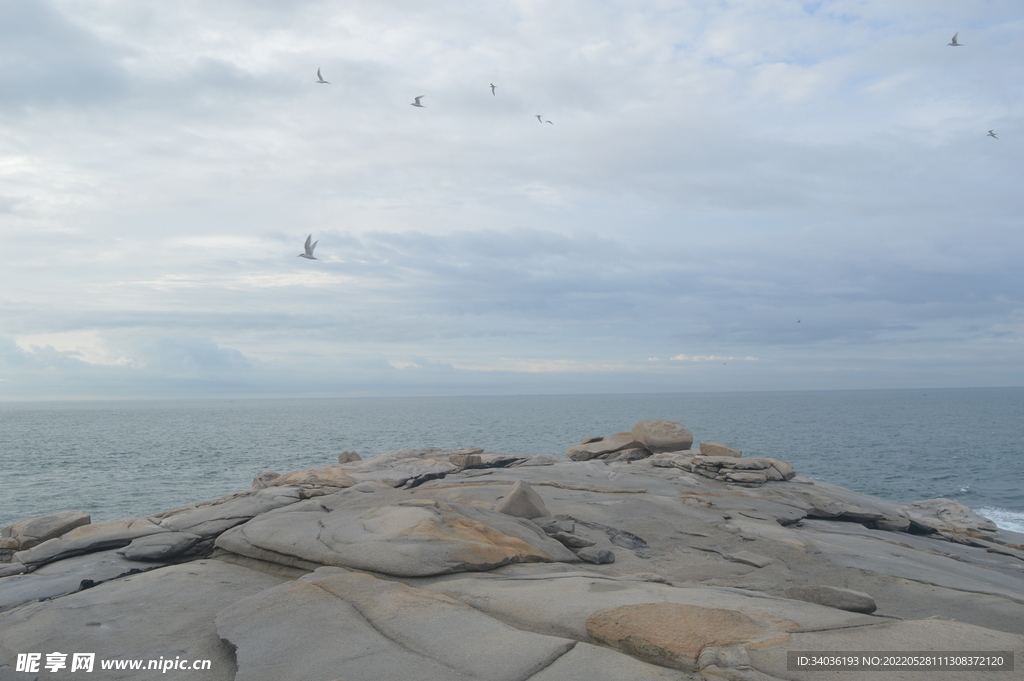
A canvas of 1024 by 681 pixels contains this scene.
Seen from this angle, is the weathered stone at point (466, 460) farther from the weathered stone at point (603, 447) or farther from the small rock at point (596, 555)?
the small rock at point (596, 555)

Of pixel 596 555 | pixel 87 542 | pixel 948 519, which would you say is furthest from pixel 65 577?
pixel 948 519

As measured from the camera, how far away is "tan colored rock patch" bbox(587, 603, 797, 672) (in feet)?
16.5

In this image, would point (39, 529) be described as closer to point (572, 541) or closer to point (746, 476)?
point (572, 541)

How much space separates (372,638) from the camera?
5.71 meters

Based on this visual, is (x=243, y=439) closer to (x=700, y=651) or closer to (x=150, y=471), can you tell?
(x=150, y=471)

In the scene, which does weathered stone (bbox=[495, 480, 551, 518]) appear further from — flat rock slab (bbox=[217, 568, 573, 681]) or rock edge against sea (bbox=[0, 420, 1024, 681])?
flat rock slab (bbox=[217, 568, 573, 681])

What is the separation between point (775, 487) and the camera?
17984 mm

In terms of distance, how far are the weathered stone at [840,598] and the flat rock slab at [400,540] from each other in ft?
12.0

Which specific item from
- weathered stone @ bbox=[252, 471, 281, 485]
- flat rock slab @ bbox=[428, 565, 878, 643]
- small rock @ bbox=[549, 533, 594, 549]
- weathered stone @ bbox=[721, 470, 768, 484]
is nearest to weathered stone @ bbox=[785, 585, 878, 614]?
flat rock slab @ bbox=[428, 565, 878, 643]

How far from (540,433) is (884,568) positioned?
6561 cm

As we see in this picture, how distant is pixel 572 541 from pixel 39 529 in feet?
40.1

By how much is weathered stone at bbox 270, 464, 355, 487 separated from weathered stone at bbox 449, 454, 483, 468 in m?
4.05

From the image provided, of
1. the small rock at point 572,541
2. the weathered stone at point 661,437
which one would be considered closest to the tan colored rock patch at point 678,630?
the small rock at point 572,541

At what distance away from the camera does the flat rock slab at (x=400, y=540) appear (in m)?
7.86
